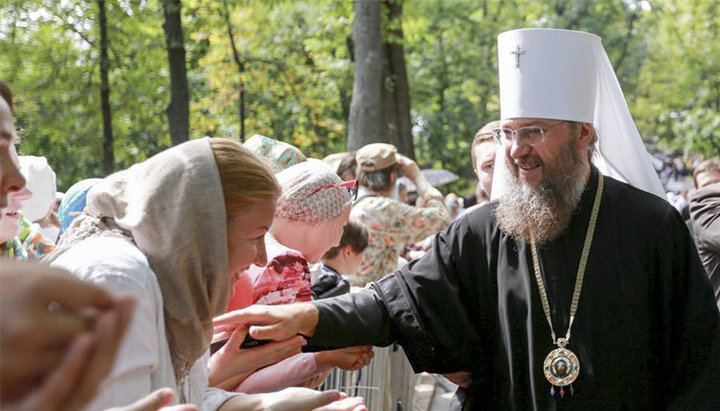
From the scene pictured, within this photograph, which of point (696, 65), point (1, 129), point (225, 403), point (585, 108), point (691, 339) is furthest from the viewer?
point (696, 65)

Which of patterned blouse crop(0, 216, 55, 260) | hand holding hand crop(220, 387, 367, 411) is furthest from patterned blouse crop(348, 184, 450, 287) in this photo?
hand holding hand crop(220, 387, 367, 411)

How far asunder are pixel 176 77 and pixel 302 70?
312 inches

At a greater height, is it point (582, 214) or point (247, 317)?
point (582, 214)

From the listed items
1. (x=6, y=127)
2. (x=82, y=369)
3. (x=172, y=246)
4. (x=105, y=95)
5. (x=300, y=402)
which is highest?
(x=6, y=127)

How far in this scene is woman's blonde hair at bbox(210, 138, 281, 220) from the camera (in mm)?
2521

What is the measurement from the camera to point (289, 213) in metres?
3.81

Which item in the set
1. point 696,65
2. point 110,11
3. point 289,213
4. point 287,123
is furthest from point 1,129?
point 696,65

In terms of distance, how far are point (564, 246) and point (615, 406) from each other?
2.09ft

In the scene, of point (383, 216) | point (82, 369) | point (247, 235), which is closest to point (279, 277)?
point (247, 235)

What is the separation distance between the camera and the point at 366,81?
487 inches

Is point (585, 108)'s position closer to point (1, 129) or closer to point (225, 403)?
point (225, 403)

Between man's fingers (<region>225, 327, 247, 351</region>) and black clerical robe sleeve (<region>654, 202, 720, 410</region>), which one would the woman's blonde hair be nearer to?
man's fingers (<region>225, 327, 247, 351</region>)

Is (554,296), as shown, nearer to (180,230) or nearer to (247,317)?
(247,317)

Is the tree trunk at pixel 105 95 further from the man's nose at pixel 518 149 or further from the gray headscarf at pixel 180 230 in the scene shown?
the gray headscarf at pixel 180 230
